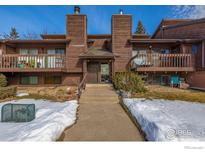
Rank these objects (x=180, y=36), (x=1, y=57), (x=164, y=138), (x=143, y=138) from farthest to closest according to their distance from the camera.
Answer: (x=180, y=36) → (x=1, y=57) → (x=143, y=138) → (x=164, y=138)

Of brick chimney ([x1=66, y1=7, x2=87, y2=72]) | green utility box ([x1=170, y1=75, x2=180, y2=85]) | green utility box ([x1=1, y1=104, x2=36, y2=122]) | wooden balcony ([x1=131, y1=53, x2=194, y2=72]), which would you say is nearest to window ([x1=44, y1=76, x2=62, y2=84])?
brick chimney ([x1=66, y1=7, x2=87, y2=72])

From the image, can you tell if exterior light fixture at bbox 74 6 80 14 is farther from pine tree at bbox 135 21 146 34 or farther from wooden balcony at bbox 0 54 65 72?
pine tree at bbox 135 21 146 34

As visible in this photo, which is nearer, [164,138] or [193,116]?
[164,138]

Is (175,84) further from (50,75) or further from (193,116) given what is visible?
(50,75)

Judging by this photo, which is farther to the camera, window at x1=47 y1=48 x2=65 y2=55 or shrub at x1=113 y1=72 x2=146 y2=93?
window at x1=47 y1=48 x2=65 y2=55

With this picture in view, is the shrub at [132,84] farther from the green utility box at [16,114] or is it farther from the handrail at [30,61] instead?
the handrail at [30,61]

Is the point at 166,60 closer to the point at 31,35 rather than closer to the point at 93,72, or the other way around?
the point at 93,72

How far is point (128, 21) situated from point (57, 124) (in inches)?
464

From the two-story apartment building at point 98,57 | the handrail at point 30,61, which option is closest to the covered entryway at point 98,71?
the two-story apartment building at point 98,57

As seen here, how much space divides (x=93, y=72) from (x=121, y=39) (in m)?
4.20

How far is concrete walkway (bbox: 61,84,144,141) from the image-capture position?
377 cm

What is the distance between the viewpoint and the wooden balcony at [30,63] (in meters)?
11.5

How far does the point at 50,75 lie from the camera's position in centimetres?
1320

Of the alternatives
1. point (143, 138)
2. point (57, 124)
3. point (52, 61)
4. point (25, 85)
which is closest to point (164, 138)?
point (143, 138)
